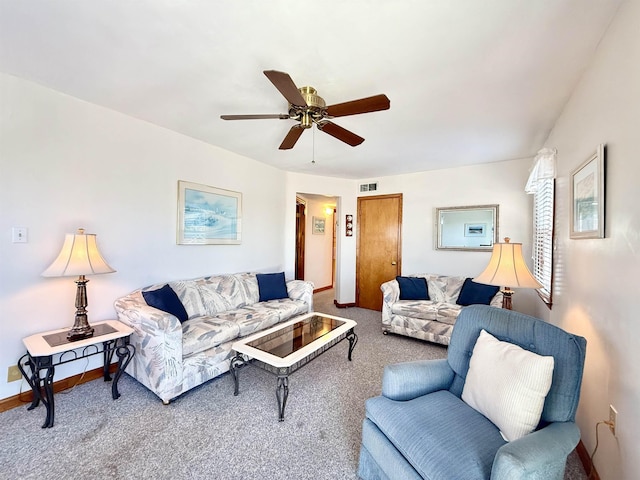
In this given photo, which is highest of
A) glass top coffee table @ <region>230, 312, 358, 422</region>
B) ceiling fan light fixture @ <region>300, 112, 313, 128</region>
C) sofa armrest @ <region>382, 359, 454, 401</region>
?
ceiling fan light fixture @ <region>300, 112, 313, 128</region>

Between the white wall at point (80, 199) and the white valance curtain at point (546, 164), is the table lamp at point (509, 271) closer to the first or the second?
the white valance curtain at point (546, 164)

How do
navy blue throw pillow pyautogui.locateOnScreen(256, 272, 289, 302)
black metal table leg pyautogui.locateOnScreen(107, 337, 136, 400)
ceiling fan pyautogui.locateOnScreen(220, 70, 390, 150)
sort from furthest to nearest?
1. navy blue throw pillow pyautogui.locateOnScreen(256, 272, 289, 302)
2. black metal table leg pyautogui.locateOnScreen(107, 337, 136, 400)
3. ceiling fan pyautogui.locateOnScreen(220, 70, 390, 150)

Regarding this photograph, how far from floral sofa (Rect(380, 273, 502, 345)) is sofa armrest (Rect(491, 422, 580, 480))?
2.25 metres

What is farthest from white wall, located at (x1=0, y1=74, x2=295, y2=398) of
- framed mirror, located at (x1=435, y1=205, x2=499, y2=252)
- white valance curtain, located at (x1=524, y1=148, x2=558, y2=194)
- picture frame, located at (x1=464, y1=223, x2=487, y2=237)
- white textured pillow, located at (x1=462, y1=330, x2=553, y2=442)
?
picture frame, located at (x1=464, y1=223, x2=487, y2=237)

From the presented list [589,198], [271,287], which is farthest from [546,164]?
[271,287]

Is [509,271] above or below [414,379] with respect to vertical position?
above

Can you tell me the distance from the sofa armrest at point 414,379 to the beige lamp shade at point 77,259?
2.26 meters

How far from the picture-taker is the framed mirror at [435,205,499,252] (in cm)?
393

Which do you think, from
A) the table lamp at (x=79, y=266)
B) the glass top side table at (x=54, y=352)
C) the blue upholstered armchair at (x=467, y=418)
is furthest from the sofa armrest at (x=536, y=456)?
the table lamp at (x=79, y=266)

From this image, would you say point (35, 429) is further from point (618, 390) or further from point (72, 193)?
point (618, 390)

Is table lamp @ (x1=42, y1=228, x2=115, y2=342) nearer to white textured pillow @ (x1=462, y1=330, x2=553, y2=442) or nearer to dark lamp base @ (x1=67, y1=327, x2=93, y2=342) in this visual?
dark lamp base @ (x1=67, y1=327, x2=93, y2=342)

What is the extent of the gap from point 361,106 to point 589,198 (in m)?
1.48

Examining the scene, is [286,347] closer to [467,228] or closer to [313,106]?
[313,106]

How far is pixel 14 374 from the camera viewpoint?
2.07 metres
